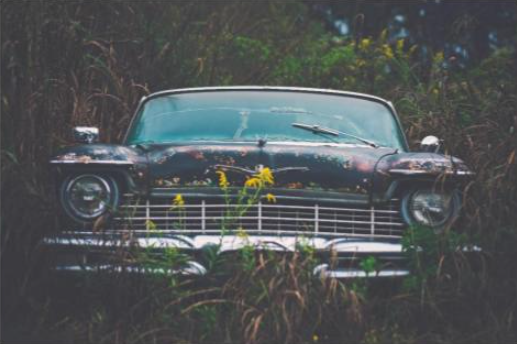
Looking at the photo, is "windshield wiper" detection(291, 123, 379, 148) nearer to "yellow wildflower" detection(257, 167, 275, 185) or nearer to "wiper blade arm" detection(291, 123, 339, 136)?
"wiper blade arm" detection(291, 123, 339, 136)

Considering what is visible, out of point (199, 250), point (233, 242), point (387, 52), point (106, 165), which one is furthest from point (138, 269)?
point (387, 52)

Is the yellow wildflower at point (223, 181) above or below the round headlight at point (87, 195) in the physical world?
above

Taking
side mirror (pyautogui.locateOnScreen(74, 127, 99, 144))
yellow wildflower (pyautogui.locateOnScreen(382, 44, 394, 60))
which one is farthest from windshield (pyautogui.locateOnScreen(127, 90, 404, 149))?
yellow wildflower (pyautogui.locateOnScreen(382, 44, 394, 60))

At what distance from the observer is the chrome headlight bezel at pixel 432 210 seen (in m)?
5.53

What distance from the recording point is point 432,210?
557 cm

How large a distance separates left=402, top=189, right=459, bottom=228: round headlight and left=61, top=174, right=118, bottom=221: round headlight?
4.46ft

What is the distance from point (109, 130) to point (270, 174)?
281 cm

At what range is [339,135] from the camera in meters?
6.41

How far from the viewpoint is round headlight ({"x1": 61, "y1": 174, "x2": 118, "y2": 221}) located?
546 centimetres

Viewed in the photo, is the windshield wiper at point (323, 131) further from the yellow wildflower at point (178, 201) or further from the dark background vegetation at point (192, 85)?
the yellow wildflower at point (178, 201)

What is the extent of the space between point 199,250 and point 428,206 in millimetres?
1113

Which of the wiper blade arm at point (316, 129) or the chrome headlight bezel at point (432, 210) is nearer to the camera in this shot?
the chrome headlight bezel at point (432, 210)

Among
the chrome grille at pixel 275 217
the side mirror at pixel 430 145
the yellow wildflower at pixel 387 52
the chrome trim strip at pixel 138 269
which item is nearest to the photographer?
the chrome trim strip at pixel 138 269

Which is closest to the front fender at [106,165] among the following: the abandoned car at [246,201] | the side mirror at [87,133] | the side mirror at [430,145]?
the abandoned car at [246,201]
